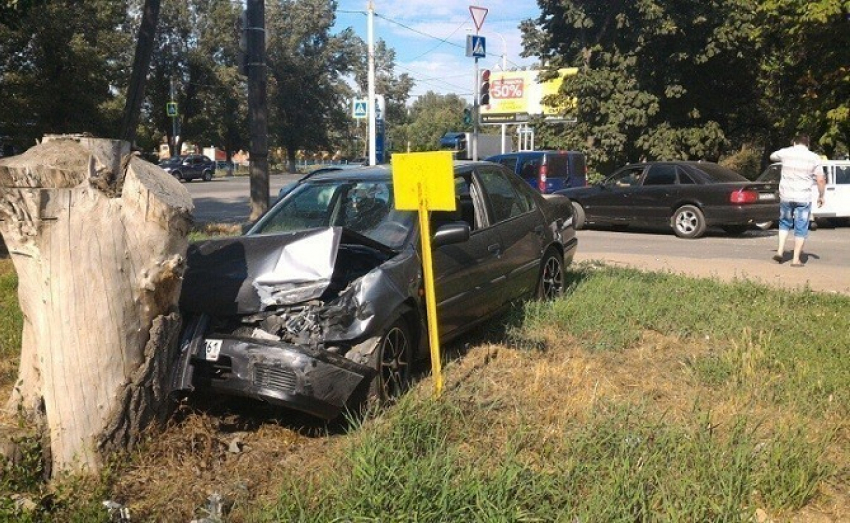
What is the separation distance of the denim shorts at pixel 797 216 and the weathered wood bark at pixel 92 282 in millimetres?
9378

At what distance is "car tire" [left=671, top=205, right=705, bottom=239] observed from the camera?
1558 cm

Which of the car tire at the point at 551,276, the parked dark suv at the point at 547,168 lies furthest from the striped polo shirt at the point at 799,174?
the parked dark suv at the point at 547,168

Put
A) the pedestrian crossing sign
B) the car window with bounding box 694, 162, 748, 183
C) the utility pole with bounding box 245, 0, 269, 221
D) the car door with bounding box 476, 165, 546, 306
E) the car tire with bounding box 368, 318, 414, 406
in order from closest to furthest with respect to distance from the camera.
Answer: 1. the car tire with bounding box 368, 318, 414, 406
2. the car door with bounding box 476, 165, 546, 306
3. the utility pole with bounding box 245, 0, 269, 221
4. the car window with bounding box 694, 162, 748, 183
5. the pedestrian crossing sign

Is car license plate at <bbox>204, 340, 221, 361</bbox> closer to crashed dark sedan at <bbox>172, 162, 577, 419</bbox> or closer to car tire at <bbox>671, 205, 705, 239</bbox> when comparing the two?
crashed dark sedan at <bbox>172, 162, 577, 419</bbox>

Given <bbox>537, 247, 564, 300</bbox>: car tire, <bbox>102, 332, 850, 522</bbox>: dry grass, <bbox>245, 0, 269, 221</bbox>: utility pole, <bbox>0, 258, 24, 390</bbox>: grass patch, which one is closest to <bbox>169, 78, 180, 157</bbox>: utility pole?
<bbox>245, 0, 269, 221</bbox>: utility pole

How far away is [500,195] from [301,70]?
61.6 meters

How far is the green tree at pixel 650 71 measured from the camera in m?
23.8

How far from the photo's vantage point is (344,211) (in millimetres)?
6035

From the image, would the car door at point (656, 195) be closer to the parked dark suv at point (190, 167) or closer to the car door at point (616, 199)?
the car door at point (616, 199)

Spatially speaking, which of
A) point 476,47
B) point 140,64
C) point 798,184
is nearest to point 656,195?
point 798,184

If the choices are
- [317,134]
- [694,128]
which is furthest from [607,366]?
[317,134]

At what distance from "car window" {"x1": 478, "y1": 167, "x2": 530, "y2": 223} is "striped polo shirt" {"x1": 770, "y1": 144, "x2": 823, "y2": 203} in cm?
525

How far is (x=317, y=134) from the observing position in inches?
2648

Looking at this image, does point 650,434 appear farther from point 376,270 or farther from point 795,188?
point 795,188
